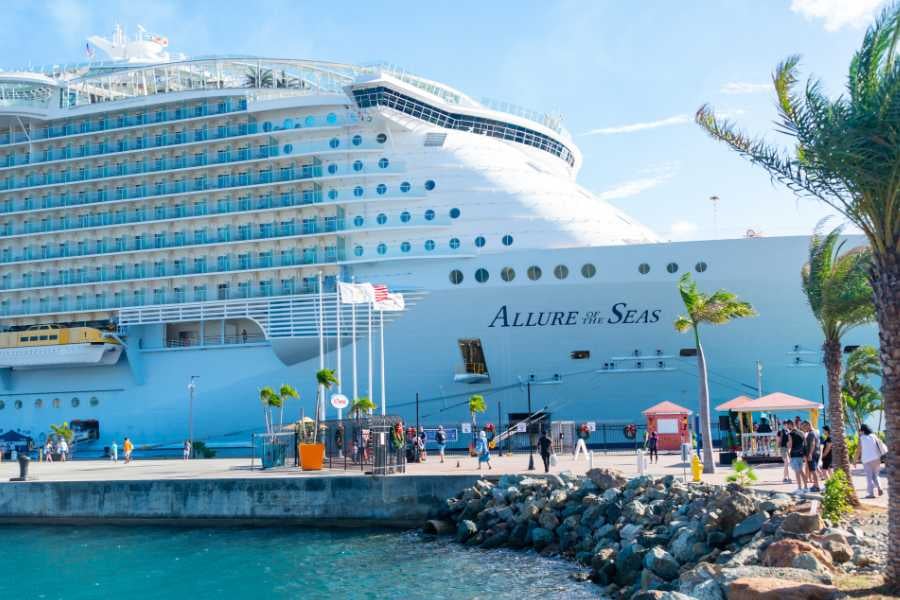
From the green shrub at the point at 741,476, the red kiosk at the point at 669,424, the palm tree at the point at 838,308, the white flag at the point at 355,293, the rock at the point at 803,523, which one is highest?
the white flag at the point at 355,293

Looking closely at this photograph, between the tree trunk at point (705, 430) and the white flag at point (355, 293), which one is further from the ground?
the white flag at point (355, 293)

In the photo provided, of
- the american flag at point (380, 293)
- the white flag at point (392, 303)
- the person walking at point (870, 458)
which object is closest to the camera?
the person walking at point (870, 458)

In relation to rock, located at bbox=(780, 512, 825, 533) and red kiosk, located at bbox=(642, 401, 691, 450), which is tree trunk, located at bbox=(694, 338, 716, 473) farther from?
→ rock, located at bbox=(780, 512, 825, 533)

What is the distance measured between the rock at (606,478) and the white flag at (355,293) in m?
10.3

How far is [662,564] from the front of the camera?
13688 mm

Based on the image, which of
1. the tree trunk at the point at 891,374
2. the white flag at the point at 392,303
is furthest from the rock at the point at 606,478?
the white flag at the point at 392,303

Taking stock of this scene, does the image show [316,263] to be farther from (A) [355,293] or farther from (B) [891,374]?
(B) [891,374]

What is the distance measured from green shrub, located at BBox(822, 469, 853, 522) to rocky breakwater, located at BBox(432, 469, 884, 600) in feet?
1.22

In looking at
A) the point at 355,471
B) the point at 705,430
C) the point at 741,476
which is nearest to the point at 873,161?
the point at 741,476

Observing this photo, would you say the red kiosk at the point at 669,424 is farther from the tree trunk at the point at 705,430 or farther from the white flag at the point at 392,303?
the white flag at the point at 392,303

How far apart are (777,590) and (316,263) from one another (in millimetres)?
25608

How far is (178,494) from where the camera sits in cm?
2348

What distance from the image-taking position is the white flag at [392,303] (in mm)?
28453

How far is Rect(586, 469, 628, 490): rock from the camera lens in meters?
18.9
